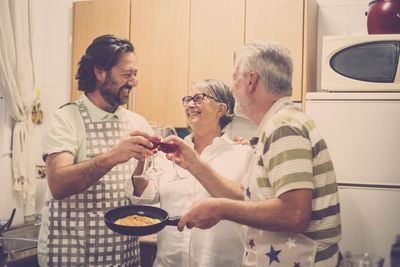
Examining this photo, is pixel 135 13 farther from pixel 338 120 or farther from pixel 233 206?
pixel 233 206

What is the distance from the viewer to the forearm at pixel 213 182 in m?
1.45

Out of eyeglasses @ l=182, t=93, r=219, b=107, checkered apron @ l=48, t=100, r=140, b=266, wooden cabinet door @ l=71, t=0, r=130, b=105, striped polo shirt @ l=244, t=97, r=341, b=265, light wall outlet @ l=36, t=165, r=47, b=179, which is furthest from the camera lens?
light wall outlet @ l=36, t=165, r=47, b=179

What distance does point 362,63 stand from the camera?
1.82m

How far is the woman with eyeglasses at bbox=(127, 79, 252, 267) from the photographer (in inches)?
60.2

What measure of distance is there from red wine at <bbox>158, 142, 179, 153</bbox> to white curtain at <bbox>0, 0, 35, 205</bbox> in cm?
170

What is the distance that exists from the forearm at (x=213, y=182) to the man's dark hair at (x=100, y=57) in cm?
62

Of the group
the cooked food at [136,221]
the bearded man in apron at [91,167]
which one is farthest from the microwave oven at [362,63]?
the cooked food at [136,221]

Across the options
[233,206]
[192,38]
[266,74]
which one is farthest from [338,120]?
[192,38]

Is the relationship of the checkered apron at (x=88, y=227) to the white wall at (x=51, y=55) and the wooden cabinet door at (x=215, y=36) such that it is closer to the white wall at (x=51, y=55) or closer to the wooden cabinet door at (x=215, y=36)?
the wooden cabinet door at (x=215, y=36)

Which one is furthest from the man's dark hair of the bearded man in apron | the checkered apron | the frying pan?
the frying pan

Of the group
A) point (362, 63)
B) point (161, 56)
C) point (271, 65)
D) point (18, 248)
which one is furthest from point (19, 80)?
point (362, 63)

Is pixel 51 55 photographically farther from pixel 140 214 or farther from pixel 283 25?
pixel 140 214

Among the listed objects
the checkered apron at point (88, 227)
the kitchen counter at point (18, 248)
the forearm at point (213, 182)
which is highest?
the forearm at point (213, 182)

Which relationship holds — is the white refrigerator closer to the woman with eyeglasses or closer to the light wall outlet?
the woman with eyeglasses
